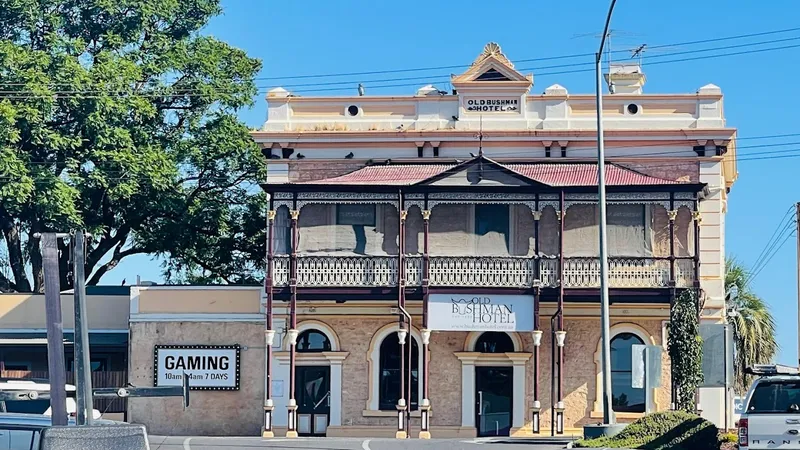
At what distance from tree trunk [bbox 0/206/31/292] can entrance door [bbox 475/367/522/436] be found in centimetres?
1624

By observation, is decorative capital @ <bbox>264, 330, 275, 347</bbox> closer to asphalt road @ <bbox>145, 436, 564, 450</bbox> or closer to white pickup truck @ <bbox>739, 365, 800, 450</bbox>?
asphalt road @ <bbox>145, 436, 564, 450</bbox>

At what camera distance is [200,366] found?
124 ft

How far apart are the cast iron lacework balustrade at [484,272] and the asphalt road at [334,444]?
15.7 ft

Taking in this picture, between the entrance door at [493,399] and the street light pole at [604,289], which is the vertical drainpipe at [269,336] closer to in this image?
the entrance door at [493,399]

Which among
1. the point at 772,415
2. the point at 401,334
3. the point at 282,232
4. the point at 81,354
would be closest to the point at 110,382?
the point at 282,232

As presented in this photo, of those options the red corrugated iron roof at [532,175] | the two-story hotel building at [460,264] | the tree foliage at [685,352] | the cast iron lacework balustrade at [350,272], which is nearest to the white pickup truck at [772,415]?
the tree foliage at [685,352]

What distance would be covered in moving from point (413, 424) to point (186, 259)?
12.7 m

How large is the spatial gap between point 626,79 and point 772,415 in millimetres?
19926

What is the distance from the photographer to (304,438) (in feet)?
116

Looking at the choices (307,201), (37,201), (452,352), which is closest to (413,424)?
(452,352)

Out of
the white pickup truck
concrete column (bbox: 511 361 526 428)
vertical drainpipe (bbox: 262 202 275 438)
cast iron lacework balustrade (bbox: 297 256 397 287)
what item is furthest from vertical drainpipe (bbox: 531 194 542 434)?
the white pickup truck

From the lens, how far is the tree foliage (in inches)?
1325

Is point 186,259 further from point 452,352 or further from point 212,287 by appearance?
point 452,352

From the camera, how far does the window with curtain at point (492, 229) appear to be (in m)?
38.2
